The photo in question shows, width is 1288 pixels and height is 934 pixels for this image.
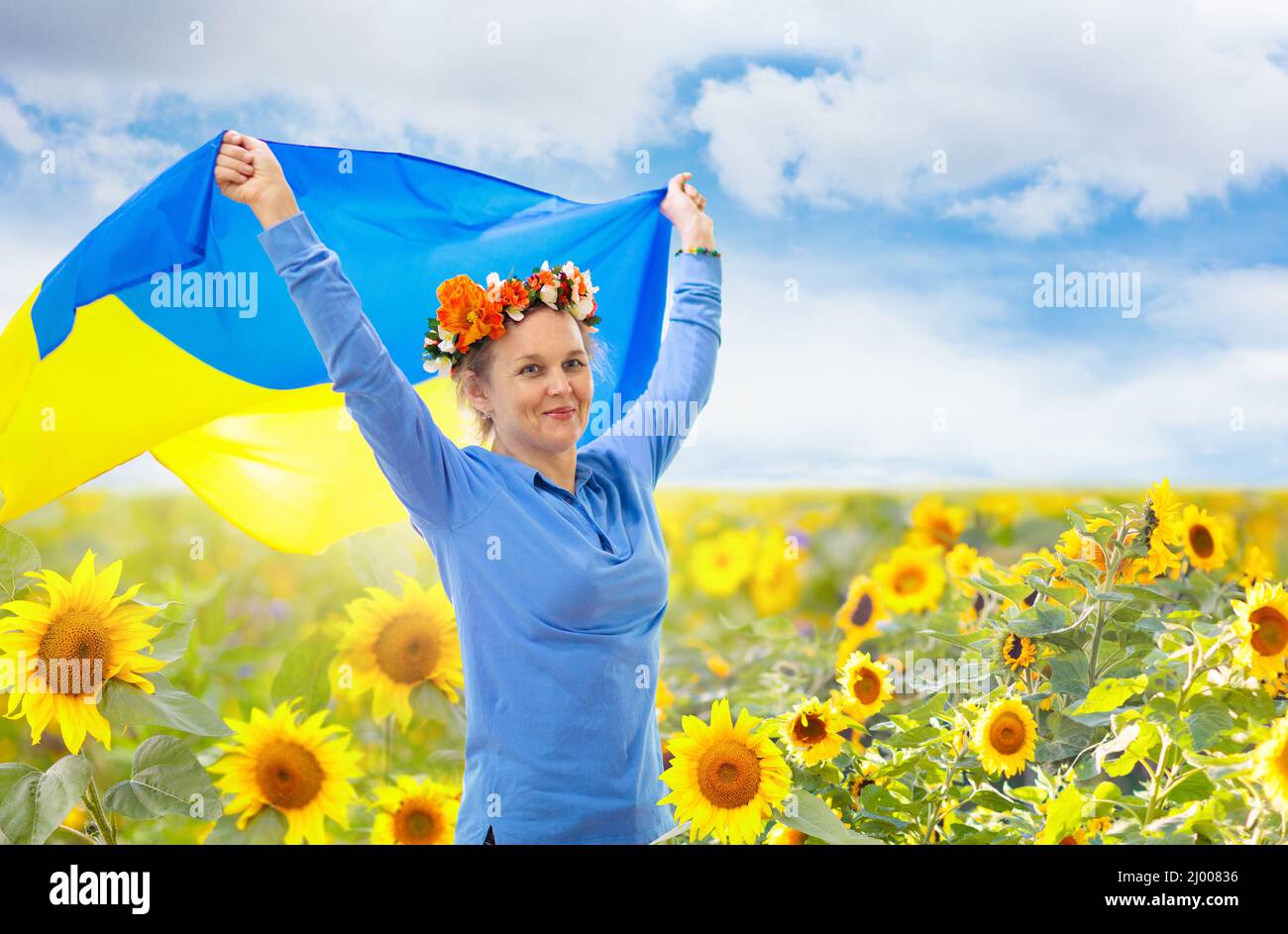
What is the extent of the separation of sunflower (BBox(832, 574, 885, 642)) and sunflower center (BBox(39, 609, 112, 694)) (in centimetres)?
149

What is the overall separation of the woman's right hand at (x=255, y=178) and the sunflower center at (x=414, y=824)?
0.87 m

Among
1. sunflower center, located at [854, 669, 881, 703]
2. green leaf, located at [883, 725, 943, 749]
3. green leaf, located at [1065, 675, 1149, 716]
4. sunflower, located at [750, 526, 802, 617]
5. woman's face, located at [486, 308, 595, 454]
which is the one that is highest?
woman's face, located at [486, 308, 595, 454]

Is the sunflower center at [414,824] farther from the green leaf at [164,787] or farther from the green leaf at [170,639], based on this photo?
the green leaf at [170,639]

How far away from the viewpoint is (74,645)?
1584 mm

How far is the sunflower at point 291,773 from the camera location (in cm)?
167

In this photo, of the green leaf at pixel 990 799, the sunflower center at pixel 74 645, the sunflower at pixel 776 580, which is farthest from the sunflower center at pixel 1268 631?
the sunflower at pixel 776 580

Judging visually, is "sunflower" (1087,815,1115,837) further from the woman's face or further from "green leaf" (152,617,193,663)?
"green leaf" (152,617,193,663)

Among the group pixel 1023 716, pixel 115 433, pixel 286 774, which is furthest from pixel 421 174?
pixel 1023 716

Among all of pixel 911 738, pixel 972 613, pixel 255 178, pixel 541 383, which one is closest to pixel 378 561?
pixel 541 383

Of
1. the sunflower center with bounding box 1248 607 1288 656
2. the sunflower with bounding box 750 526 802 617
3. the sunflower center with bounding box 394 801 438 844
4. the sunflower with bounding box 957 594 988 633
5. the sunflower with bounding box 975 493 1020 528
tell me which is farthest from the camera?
the sunflower with bounding box 750 526 802 617

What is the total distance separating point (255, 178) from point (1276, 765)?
140 cm

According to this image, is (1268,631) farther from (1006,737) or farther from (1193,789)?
(1006,737)

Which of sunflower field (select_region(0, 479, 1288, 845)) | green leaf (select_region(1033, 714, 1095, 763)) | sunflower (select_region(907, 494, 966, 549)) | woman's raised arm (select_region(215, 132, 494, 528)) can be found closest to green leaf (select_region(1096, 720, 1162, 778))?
→ sunflower field (select_region(0, 479, 1288, 845))

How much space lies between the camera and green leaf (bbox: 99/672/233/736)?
1576 millimetres
